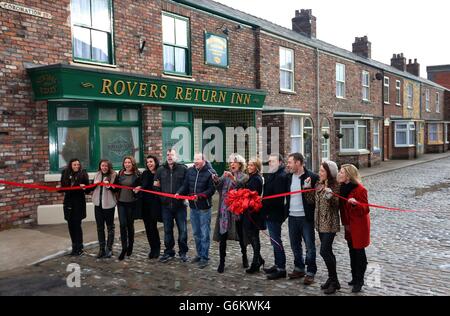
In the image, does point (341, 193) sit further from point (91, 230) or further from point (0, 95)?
point (0, 95)

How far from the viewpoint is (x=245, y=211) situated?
253 inches

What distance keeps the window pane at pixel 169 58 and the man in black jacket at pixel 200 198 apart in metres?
6.27

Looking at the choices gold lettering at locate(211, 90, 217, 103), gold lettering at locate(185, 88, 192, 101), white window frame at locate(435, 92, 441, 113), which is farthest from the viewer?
white window frame at locate(435, 92, 441, 113)

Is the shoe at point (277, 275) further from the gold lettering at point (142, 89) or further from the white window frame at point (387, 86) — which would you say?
the white window frame at point (387, 86)

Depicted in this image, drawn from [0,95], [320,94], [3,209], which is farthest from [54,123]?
[320,94]

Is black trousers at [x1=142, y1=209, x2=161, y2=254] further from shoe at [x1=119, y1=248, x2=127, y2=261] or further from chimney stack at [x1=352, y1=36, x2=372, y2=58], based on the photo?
chimney stack at [x1=352, y1=36, x2=372, y2=58]

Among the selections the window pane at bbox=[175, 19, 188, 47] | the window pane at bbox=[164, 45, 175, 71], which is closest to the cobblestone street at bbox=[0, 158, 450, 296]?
the window pane at bbox=[164, 45, 175, 71]

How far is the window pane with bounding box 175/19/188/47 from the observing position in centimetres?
1295

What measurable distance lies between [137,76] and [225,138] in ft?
20.3

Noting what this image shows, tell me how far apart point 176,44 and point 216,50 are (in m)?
1.84

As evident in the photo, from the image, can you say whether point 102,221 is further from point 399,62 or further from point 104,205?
point 399,62

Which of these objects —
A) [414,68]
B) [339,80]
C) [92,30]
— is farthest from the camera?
[414,68]

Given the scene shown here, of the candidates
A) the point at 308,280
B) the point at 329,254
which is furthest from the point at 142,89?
the point at 329,254

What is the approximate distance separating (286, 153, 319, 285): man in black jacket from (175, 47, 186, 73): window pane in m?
7.80
